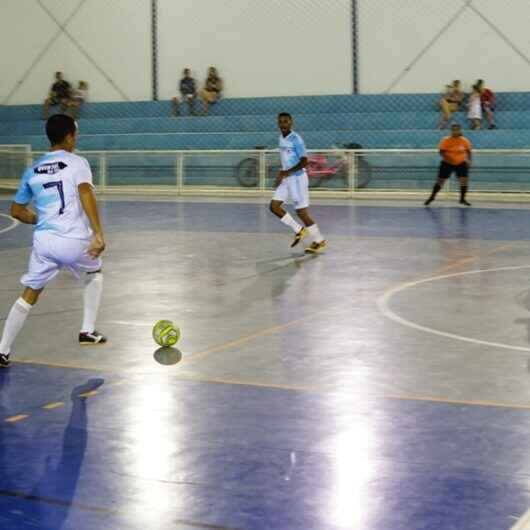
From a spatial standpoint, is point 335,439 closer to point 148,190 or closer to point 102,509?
point 102,509

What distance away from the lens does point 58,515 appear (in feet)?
18.4

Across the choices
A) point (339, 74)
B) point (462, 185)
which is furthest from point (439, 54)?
point (462, 185)

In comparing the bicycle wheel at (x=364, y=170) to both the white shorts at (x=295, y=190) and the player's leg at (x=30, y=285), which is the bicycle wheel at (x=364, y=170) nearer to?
the white shorts at (x=295, y=190)

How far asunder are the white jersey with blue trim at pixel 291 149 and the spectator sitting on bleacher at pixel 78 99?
22479mm

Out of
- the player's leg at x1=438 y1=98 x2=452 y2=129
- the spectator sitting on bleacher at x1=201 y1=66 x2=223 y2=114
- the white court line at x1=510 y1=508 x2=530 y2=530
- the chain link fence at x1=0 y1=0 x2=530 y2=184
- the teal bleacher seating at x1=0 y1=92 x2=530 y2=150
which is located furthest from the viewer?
the spectator sitting on bleacher at x1=201 y1=66 x2=223 y2=114

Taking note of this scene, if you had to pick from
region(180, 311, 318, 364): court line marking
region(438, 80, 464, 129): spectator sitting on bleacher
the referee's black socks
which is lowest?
region(180, 311, 318, 364): court line marking

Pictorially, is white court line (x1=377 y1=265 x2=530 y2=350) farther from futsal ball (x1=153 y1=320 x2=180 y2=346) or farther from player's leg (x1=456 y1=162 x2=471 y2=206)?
player's leg (x1=456 y1=162 x2=471 y2=206)


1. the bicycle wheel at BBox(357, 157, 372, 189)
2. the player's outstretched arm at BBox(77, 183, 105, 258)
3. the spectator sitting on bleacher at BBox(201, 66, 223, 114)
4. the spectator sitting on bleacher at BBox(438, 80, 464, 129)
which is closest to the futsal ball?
the player's outstretched arm at BBox(77, 183, 105, 258)

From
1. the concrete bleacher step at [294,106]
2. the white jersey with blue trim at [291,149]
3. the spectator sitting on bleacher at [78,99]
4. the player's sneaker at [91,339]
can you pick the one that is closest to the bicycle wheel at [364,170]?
the concrete bleacher step at [294,106]

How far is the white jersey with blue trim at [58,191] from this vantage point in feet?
30.1

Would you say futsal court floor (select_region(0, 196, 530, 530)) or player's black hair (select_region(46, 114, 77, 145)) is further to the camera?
player's black hair (select_region(46, 114, 77, 145))

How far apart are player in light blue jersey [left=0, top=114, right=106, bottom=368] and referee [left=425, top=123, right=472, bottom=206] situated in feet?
59.2

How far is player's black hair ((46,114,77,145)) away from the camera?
916cm

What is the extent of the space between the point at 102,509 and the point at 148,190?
27.3 metres
